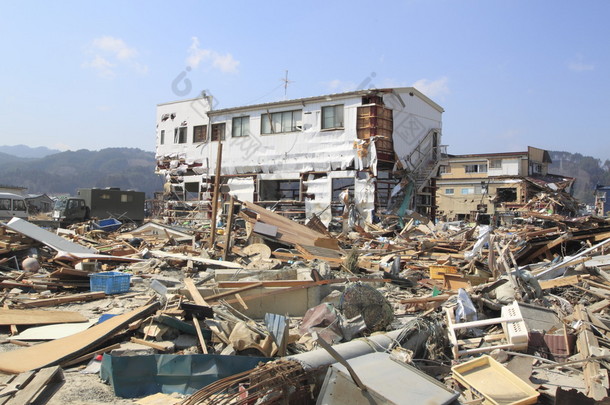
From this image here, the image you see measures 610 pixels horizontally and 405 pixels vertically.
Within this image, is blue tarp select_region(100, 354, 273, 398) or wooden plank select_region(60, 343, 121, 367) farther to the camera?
wooden plank select_region(60, 343, 121, 367)

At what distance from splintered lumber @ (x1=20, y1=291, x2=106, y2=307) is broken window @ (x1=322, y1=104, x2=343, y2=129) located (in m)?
16.8

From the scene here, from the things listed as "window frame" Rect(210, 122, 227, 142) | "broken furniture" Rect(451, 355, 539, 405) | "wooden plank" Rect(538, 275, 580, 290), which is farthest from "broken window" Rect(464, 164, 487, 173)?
"broken furniture" Rect(451, 355, 539, 405)

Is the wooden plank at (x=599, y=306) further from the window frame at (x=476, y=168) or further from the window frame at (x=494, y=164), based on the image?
the window frame at (x=476, y=168)

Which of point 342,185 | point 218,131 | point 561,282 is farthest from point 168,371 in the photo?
point 218,131

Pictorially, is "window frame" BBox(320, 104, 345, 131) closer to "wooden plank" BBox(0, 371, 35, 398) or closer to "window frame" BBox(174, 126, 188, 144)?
"window frame" BBox(174, 126, 188, 144)

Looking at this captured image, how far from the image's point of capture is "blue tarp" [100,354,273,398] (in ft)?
14.5

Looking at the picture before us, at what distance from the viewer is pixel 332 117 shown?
76.0 ft

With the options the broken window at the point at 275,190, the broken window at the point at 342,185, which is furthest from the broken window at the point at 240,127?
the broken window at the point at 342,185

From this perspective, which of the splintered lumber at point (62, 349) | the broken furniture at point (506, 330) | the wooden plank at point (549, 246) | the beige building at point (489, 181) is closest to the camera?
the splintered lumber at point (62, 349)

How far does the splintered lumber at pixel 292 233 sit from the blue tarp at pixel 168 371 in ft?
28.8

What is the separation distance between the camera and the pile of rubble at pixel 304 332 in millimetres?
4055

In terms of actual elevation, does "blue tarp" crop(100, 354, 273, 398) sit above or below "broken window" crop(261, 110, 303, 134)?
below

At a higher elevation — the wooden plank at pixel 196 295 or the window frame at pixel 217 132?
the window frame at pixel 217 132

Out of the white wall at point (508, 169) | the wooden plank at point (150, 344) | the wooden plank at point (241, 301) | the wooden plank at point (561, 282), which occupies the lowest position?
the wooden plank at point (150, 344)
